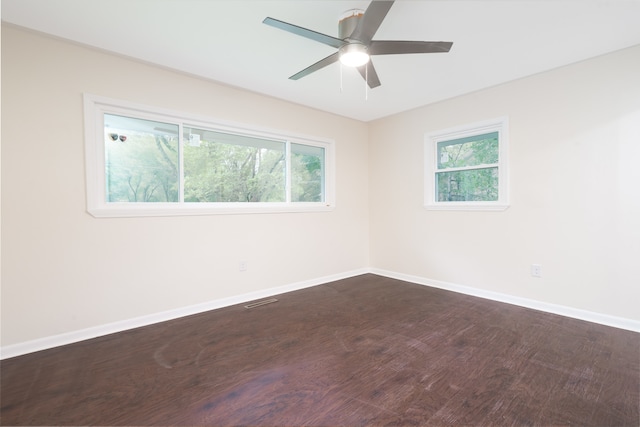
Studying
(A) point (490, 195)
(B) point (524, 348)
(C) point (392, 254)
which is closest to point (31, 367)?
(B) point (524, 348)

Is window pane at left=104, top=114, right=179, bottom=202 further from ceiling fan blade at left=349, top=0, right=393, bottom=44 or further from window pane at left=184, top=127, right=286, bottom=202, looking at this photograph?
ceiling fan blade at left=349, top=0, right=393, bottom=44

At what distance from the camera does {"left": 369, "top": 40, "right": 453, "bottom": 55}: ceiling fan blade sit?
197 centimetres

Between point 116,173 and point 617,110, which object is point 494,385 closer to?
point 617,110

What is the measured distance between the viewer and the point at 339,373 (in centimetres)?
198

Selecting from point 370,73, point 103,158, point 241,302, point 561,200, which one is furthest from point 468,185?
point 103,158

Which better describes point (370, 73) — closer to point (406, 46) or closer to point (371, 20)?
point (406, 46)

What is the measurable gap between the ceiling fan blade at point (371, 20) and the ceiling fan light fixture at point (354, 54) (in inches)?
2.7

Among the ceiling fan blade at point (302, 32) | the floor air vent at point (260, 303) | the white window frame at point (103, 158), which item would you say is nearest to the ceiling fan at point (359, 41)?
the ceiling fan blade at point (302, 32)

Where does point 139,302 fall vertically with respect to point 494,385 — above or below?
above

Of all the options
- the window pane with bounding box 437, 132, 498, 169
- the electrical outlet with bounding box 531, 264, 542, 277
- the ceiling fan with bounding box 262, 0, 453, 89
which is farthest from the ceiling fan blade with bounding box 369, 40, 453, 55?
the electrical outlet with bounding box 531, 264, 542, 277

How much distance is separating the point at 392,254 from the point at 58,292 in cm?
398

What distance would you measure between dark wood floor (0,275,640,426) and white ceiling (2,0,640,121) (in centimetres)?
252

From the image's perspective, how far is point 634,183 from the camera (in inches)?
101

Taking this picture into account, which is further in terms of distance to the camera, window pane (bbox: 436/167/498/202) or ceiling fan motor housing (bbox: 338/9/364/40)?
window pane (bbox: 436/167/498/202)
